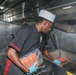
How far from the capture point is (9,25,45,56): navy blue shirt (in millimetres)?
1444

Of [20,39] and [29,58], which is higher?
[20,39]

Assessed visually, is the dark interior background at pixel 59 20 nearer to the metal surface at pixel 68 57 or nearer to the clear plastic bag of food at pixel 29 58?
the metal surface at pixel 68 57

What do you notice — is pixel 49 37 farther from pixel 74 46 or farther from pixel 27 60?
pixel 27 60

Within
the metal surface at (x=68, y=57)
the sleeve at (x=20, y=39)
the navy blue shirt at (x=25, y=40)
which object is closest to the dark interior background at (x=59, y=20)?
the metal surface at (x=68, y=57)

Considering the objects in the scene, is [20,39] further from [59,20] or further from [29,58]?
[59,20]

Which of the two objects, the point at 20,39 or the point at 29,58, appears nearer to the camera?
the point at 20,39

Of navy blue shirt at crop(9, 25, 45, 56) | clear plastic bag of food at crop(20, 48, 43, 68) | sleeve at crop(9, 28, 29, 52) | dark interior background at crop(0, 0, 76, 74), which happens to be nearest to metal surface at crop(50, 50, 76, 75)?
dark interior background at crop(0, 0, 76, 74)

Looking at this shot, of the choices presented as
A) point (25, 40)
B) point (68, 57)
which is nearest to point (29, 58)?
point (25, 40)

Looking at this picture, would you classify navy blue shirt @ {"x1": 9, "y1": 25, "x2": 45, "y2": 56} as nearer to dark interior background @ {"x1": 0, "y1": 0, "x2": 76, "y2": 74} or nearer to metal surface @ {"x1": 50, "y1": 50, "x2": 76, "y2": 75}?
dark interior background @ {"x1": 0, "y1": 0, "x2": 76, "y2": 74}

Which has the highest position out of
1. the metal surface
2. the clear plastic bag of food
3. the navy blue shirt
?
the navy blue shirt

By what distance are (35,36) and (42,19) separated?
212 mm

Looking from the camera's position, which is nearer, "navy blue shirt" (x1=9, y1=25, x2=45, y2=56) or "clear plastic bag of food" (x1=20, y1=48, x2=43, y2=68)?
Result: "navy blue shirt" (x1=9, y1=25, x2=45, y2=56)

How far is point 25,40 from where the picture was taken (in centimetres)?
147

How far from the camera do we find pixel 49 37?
278cm
